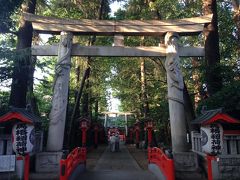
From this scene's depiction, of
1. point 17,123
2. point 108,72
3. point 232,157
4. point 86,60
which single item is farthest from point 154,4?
point 108,72

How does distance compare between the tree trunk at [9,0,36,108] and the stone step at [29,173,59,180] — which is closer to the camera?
the stone step at [29,173,59,180]

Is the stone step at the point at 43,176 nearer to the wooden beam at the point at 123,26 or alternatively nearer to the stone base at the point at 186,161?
the stone base at the point at 186,161

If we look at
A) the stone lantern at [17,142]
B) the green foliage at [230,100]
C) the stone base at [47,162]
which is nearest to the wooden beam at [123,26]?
the green foliage at [230,100]

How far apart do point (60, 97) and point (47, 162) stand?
291 centimetres

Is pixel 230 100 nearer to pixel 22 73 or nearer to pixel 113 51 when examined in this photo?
pixel 113 51

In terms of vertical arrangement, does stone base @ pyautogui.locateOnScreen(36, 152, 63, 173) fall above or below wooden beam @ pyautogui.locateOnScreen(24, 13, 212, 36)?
below

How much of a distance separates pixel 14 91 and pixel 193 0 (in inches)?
518

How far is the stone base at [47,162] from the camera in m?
12.6

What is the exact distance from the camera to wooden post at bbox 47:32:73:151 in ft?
42.9

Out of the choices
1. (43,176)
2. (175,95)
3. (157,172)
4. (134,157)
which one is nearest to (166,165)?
(157,172)

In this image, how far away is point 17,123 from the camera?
385 inches

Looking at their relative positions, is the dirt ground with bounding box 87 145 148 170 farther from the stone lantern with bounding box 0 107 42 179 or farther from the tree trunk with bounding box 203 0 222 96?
the stone lantern with bounding box 0 107 42 179

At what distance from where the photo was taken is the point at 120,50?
46.0 feet

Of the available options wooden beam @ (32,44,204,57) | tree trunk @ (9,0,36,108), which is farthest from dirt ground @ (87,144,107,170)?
wooden beam @ (32,44,204,57)
